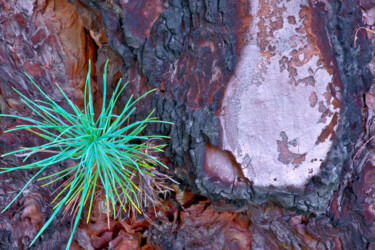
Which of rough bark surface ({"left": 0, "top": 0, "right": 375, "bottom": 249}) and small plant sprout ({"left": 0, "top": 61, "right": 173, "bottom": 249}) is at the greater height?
rough bark surface ({"left": 0, "top": 0, "right": 375, "bottom": 249})

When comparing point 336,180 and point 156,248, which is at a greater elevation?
point 336,180

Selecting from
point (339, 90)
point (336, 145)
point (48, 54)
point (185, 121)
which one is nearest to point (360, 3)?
point (339, 90)

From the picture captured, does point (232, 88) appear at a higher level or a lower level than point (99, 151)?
higher

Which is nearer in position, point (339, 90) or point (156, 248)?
point (339, 90)

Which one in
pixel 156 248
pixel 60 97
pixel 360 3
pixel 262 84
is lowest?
pixel 156 248

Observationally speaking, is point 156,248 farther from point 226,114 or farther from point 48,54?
point 48,54

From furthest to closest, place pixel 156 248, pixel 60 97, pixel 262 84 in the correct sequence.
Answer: pixel 156 248
pixel 60 97
pixel 262 84

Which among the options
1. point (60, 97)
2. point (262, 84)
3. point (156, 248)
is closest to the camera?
point (262, 84)

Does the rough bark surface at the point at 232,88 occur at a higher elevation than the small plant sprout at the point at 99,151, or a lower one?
higher
